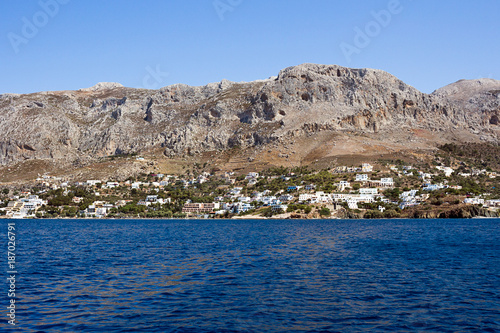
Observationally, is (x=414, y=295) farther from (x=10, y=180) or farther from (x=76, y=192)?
(x=10, y=180)

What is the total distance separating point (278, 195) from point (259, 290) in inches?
3843

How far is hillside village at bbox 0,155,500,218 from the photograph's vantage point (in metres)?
106

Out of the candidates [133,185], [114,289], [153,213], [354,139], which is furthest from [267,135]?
[114,289]

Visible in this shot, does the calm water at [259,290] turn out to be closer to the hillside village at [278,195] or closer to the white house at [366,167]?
the hillside village at [278,195]

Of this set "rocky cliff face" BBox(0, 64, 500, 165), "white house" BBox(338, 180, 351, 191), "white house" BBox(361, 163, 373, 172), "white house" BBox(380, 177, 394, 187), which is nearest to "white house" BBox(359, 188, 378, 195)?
"white house" BBox(338, 180, 351, 191)

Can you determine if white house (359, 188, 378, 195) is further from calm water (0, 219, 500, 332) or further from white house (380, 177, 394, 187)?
calm water (0, 219, 500, 332)

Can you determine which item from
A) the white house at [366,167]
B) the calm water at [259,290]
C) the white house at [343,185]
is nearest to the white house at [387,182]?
the white house at [343,185]

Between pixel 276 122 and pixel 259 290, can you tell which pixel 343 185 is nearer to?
pixel 276 122

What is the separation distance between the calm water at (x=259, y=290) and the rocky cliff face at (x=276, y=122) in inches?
5123

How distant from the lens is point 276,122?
174750 mm

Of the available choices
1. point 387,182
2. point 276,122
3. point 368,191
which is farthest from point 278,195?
point 276,122

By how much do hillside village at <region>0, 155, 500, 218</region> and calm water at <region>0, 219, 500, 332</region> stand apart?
6858 cm

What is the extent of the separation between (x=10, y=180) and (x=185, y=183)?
62.8 m

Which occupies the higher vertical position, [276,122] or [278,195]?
[276,122]
